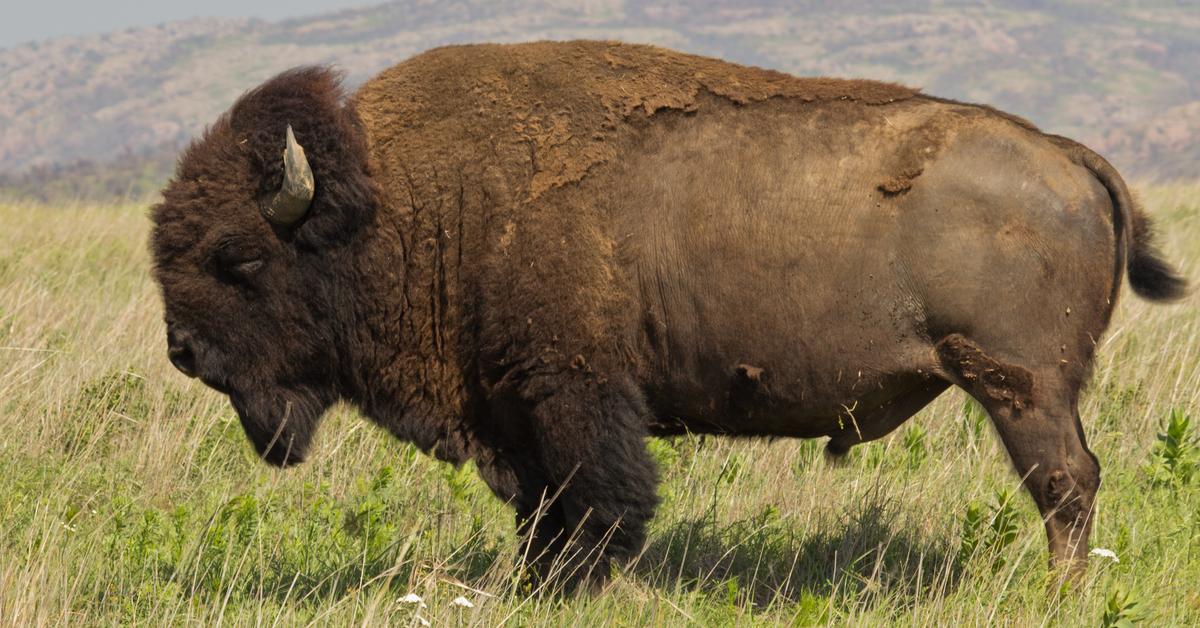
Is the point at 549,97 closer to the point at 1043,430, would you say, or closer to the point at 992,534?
the point at 1043,430

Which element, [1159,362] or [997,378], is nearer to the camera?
[997,378]

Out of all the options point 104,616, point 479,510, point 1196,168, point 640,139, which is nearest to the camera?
point 104,616

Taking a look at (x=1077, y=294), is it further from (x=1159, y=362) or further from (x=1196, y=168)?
(x=1196, y=168)

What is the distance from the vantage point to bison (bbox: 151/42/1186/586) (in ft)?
14.7

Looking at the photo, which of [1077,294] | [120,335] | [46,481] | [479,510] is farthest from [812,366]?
[120,335]

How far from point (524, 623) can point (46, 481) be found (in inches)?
109

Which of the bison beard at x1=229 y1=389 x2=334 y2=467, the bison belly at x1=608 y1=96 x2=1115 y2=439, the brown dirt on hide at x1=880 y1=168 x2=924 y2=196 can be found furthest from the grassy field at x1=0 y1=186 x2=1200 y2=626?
the brown dirt on hide at x1=880 y1=168 x2=924 y2=196

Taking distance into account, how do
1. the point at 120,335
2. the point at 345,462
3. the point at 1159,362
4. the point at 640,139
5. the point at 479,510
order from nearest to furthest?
1. the point at 640,139
2. the point at 479,510
3. the point at 345,462
4. the point at 1159,362
5. the point at 120,335

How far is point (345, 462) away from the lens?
6.49 metres

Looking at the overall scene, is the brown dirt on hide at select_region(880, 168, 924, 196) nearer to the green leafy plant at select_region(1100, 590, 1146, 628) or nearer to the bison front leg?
the bison front leg

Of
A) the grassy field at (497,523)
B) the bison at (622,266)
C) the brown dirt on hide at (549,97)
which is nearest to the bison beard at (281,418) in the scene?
the bison at (622,266)

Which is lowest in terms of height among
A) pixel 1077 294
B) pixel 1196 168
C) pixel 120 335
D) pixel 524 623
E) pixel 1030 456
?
pixel 1196 168

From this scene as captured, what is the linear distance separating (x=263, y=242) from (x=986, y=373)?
2.75m

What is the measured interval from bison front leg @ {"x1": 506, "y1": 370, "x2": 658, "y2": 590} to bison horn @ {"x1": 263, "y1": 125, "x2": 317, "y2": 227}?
43.3 inches
